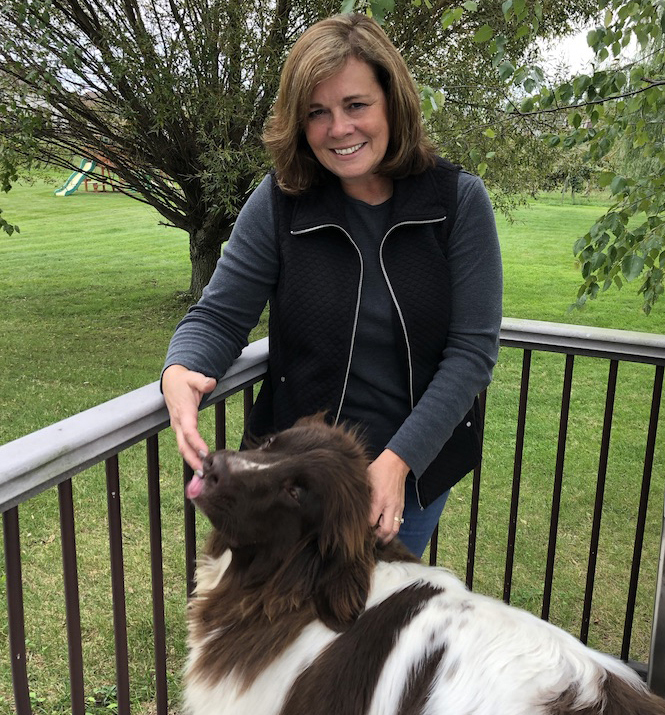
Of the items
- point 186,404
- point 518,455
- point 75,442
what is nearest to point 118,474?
point 186,404

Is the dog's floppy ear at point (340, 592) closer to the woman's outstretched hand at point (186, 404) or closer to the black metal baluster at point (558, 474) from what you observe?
the woman's outstretched hand at point (186, 404)

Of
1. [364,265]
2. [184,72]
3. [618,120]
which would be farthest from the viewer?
[184,72]

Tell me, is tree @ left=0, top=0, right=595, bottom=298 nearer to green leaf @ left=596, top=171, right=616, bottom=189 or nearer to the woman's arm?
green leaf @ left=596, top=171, right=616, bottom=189

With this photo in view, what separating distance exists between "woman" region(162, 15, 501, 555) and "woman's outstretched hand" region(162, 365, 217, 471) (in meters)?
0.03

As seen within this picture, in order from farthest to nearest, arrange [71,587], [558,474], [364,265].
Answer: [558,474], [364,265], [71,587]

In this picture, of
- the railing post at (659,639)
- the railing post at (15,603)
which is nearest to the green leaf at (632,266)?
the railing post at (659,639)

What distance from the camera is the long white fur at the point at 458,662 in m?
1.43

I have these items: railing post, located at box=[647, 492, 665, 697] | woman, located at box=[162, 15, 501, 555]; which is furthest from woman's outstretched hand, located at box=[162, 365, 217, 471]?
railing post, located at box=[647, 492, 665, 697]

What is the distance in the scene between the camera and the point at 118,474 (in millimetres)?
1754

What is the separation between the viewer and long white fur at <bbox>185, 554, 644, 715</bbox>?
1.43 metres

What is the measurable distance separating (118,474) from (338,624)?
0.62 meters

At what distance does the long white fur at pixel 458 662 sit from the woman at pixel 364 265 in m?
0.26

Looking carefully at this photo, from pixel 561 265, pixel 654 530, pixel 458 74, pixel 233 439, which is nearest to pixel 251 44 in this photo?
pixel 458 74

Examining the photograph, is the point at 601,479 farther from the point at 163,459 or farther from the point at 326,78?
the point at 163,459
